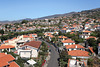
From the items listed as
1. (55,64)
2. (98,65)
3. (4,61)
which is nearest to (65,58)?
(55,64)

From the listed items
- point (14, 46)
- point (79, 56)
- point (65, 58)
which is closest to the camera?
point (65, 58)

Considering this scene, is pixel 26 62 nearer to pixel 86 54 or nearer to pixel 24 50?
pixel 24 50

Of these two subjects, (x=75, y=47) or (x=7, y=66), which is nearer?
(x=7, y=66)

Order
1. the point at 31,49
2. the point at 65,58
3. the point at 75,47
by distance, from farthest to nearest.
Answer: the point at 75,47 < the point at 31,49 < the point at 65,58

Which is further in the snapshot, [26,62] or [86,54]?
[86,54]

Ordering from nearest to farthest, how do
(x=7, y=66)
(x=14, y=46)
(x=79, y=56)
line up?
(x=7, y=66), (x=79, y=56), (x=14, y=46)

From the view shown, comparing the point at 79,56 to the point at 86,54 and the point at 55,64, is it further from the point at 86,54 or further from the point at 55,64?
the point at 55,64

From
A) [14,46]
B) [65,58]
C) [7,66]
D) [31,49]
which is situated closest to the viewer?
[7,66]

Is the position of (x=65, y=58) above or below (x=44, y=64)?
above

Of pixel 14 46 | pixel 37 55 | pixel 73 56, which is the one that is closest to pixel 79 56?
pixel 73 56
